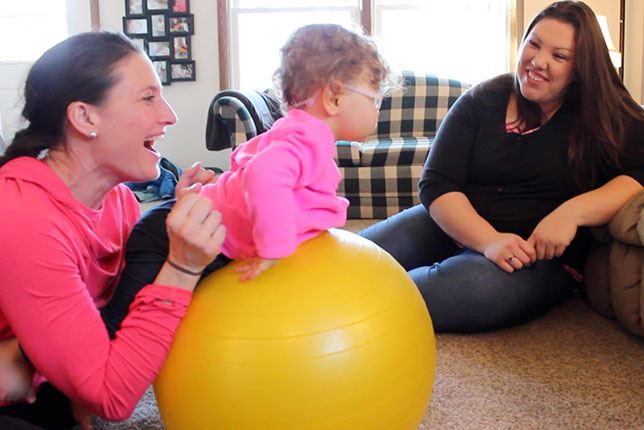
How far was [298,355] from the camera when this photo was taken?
965mm

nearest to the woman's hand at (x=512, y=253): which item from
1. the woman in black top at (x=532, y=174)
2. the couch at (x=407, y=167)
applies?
the woman in black top at (x=532, y=174)

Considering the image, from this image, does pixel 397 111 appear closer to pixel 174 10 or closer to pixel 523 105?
pixel 174 10

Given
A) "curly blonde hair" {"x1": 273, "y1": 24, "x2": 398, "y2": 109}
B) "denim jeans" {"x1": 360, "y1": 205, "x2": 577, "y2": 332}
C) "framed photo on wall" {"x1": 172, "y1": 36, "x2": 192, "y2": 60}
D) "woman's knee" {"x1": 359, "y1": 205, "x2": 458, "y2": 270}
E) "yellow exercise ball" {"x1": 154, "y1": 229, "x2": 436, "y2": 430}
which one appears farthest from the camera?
"framed photo on wall" {"x1": 172, "y1": 36, "x2": 192, "y2": 60}

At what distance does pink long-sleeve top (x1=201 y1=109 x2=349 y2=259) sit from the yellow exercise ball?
78 millimetres

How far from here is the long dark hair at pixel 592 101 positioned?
167 cm

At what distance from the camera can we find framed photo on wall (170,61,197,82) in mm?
5184

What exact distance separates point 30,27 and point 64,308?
17.3ft

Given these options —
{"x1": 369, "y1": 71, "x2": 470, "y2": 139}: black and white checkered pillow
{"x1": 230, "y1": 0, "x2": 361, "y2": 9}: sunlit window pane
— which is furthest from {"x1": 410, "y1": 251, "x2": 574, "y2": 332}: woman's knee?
{"x1": 230, "y1": 0, "x2": 361, "y2": 9}: sunlit window pane

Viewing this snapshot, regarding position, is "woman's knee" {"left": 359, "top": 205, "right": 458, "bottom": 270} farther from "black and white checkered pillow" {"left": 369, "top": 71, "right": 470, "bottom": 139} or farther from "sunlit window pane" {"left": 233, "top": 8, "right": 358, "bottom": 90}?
"sunlit window pane" {"left": 233, "top": 8, "right": 358, "bottom": 90}

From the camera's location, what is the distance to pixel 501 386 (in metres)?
1.47

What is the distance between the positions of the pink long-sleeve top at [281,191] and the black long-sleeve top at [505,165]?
731mm

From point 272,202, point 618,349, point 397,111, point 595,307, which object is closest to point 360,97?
point 272,202

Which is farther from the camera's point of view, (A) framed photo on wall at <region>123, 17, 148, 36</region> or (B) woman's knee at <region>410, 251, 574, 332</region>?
(A) framed photo on wall at <region>123, 17, 148, 36</region>

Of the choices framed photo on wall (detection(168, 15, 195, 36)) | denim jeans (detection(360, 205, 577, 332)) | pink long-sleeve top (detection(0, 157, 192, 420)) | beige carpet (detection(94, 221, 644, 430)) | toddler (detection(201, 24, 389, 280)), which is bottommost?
beige carpet (detection(94, 221, 644, 430))
